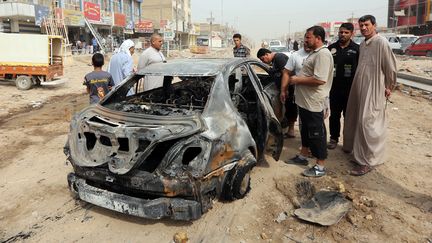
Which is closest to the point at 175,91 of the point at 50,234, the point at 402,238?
the point at 50,234

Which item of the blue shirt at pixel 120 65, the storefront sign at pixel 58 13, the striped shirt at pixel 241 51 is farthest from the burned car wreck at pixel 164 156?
the storefront sign at pixel 58 13

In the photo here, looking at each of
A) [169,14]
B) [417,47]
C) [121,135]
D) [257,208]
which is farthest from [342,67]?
[169,14]

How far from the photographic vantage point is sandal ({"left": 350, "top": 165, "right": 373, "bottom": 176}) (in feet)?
15.2

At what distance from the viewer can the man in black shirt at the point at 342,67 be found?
514 centimetres

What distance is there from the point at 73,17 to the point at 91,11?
493 centimetres

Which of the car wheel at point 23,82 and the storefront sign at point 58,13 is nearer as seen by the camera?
the car wheel at point 23,82

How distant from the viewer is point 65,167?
5020mm

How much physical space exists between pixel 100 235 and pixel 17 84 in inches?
457

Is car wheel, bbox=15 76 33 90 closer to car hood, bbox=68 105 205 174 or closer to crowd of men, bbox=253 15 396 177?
car hood, bbox=68 105 205 174

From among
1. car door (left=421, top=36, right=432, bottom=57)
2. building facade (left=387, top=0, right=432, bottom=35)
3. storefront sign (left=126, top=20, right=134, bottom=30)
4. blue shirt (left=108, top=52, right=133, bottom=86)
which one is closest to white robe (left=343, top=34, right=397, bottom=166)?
blue shirt (left=108, top=52, right=133, bottom=86)

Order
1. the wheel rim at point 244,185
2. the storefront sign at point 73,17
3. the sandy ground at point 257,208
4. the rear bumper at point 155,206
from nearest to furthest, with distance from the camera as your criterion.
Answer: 1. the rear bumper at point 155,206
2. the sandy ground at point 257,208
3. the wheel rim at point 244,185
4. the storefront sign at point 73,17

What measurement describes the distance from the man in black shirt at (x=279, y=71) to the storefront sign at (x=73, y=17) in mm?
28752

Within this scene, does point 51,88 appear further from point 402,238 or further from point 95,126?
point 402,238

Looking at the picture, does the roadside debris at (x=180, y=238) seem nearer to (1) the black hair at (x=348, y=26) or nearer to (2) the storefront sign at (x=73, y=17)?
(1) the black hair at (x=348, y=26)
